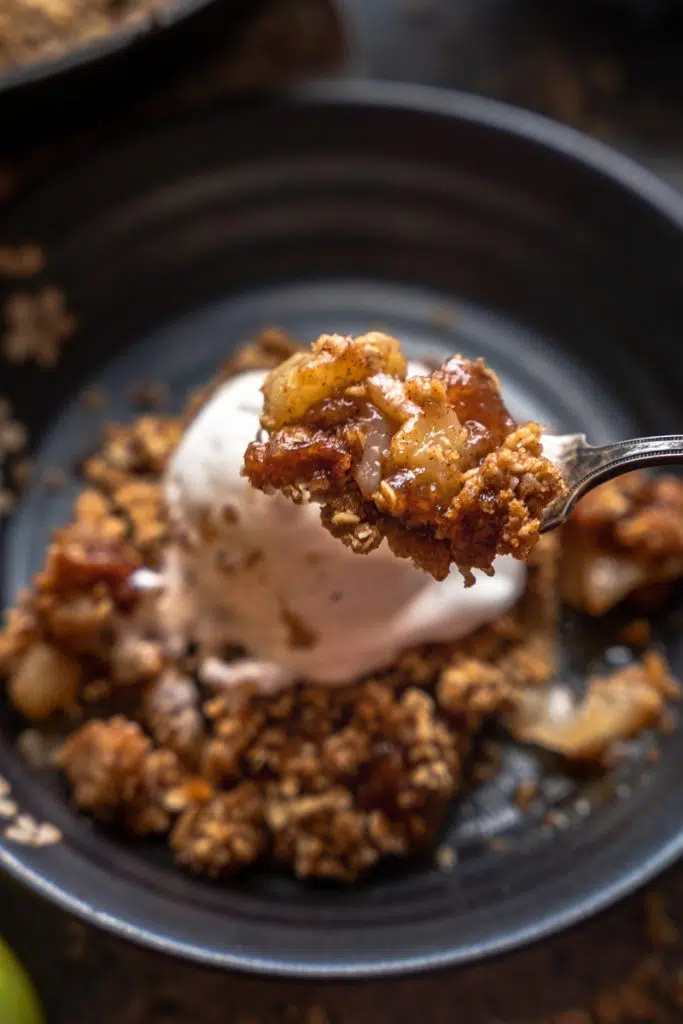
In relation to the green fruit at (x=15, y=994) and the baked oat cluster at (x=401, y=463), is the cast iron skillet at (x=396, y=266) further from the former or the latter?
the baked oat cluster at (x=401, y=463)

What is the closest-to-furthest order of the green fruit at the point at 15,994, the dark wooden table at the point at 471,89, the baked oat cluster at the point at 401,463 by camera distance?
the baked oat cluster at the point at 401,463
the green fruit at the point at 15,994
the dark wooden table at the point at 471,89

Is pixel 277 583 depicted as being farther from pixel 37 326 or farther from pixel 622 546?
pixel 37 326

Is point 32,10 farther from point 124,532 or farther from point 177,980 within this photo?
point 177,980

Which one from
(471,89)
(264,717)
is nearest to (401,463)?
(264,717)


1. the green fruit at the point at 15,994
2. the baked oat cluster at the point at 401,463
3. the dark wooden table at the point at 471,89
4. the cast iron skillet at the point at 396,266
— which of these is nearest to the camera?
the baked oat cluster at the point at 401,463

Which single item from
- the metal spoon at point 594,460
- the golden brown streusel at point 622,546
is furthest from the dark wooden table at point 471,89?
the metal spoon at point 594,460

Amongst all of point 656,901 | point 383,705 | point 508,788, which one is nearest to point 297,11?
point 383,705
